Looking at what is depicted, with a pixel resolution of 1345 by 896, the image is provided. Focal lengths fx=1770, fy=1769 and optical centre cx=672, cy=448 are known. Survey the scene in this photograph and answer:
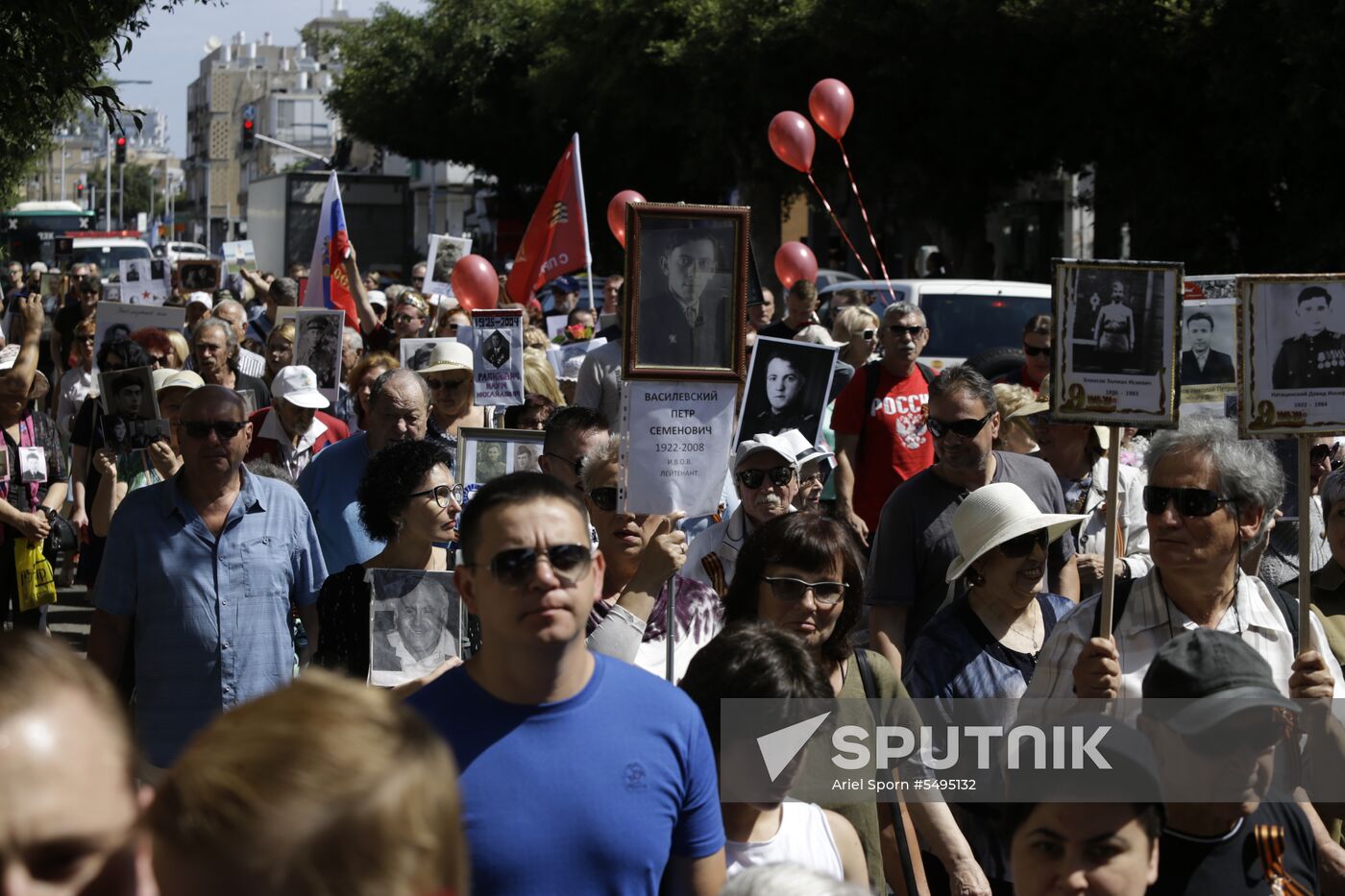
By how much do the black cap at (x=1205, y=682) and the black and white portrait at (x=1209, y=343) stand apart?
16.8ft

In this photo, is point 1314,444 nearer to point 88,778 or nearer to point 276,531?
point 276,531

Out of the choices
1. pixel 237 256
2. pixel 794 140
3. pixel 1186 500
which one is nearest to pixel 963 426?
pixel 1186 500

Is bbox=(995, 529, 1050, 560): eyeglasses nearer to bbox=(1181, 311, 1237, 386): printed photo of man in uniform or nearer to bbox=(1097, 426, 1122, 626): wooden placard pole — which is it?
bbox=(1097, 426, 1122, 626): wooden placard pole

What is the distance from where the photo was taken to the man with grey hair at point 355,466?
6363mm

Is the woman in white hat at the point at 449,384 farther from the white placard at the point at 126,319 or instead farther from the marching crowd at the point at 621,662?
the white placard at the point at 126,319

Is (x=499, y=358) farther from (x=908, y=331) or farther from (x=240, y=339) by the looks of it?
(x=240, y=339)

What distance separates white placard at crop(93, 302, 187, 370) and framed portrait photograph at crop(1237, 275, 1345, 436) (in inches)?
302

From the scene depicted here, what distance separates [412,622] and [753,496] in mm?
1778

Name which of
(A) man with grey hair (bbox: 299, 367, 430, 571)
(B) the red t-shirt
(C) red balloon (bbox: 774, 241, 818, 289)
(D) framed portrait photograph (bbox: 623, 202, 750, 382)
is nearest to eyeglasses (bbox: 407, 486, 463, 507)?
(D) framed portrait photograph (bbox: 623, 202, 750, 382)

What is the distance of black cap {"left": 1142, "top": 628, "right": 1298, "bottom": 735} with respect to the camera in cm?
337

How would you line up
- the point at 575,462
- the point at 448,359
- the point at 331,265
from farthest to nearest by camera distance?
the point at 331,265
the point at 448,359
the point at 575,462

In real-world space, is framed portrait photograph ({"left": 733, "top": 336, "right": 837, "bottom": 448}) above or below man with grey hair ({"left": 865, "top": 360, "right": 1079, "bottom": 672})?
above

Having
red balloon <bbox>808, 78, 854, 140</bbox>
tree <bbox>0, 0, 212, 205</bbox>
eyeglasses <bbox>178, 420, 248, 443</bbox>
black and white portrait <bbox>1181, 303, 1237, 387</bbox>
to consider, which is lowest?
eyeglasses <bbox>178, 420, 248, 443</bbox>

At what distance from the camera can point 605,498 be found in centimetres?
521
